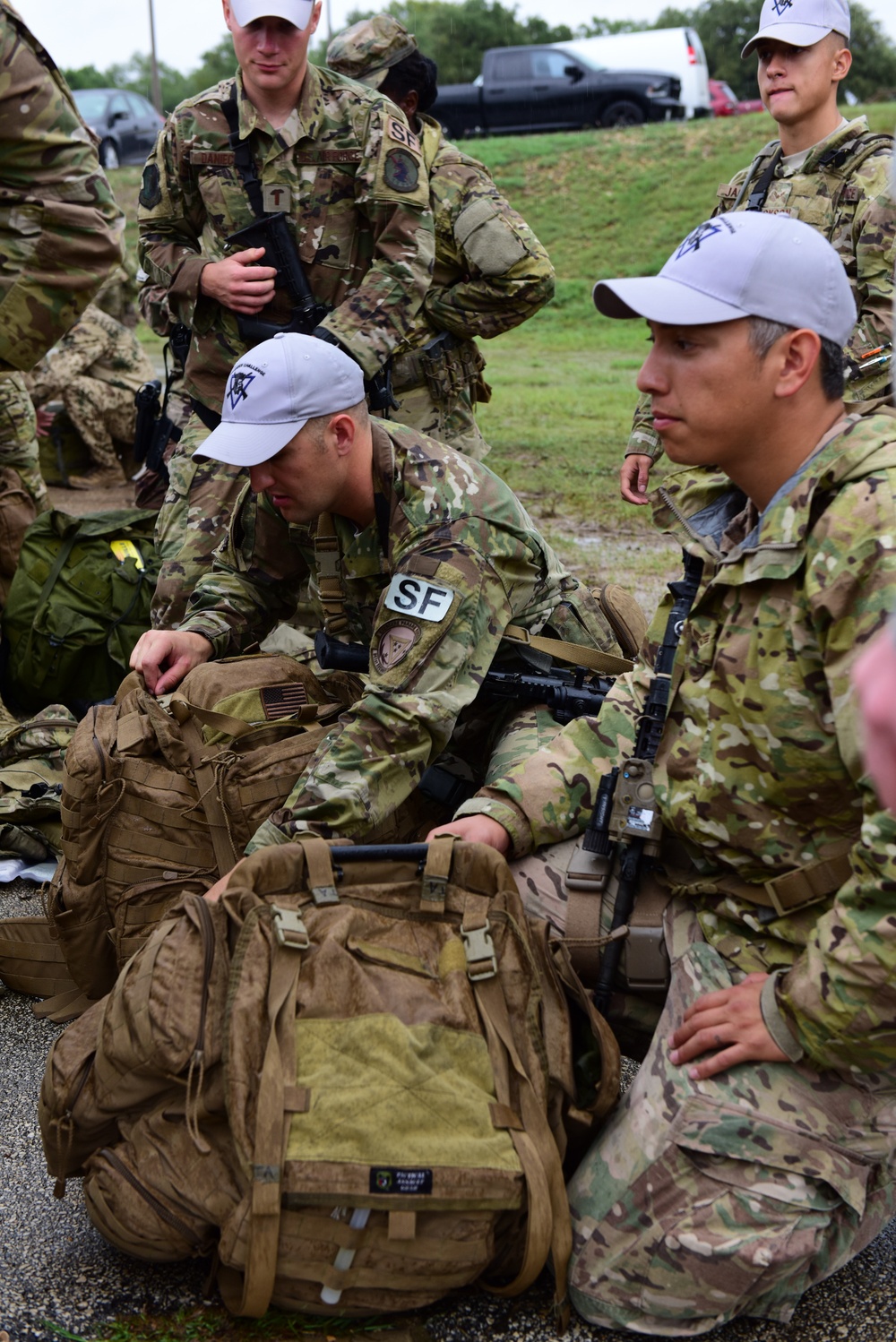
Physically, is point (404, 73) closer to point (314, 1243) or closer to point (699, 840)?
point (699, 840)

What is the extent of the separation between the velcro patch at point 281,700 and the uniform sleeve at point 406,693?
1.02 ft

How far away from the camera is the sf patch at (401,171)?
4.46 metres

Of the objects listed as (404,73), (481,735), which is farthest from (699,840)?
(404,73)

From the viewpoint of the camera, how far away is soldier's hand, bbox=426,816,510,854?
8.84ft

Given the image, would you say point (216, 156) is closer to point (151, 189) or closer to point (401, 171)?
point (151, 189)

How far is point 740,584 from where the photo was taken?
2.32 m

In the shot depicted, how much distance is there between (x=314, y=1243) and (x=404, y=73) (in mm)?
4608

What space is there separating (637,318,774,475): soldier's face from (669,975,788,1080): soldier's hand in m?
0.89

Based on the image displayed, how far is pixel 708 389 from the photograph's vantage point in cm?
228

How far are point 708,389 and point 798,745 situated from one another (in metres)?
0.61

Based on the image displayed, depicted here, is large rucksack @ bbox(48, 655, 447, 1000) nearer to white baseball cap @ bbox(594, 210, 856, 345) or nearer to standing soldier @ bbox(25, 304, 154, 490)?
white baseball cap @ bbox(594, 210, 856, 345)

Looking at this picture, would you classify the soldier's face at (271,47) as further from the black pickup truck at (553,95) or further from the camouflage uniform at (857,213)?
the black pickup truck at (553,95)

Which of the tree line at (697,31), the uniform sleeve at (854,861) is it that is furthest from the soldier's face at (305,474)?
the tree line at (697,31)

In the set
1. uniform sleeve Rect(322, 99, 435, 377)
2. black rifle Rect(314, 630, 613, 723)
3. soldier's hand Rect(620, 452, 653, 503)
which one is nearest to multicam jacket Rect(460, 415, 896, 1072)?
black rifle Rect(314, 630, 613, 723)
